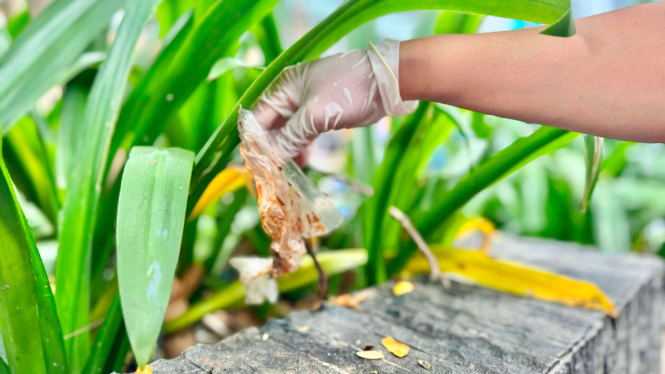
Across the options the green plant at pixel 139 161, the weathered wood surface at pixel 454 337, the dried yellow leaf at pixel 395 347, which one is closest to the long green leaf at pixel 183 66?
the green plant at pixel 139 161

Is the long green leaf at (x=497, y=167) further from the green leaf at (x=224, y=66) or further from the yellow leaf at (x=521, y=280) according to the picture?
the green leaf at (x=224, y=66)

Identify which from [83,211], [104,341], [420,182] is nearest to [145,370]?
[104,341]

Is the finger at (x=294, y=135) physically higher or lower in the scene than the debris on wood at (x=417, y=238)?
higher

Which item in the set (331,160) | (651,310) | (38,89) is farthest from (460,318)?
(331,160)

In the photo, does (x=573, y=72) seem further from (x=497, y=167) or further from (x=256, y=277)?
(x=256, y=277)

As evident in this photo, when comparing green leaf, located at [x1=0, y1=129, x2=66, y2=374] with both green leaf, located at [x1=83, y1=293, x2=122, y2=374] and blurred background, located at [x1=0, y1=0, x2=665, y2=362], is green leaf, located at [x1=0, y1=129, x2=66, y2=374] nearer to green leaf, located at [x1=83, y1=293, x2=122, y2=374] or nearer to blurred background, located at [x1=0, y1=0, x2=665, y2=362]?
green leaf, located at [x1=83, y1=293, x2=122, y2=374]

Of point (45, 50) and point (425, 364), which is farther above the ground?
point (45, 50)
